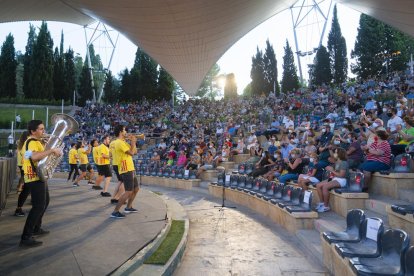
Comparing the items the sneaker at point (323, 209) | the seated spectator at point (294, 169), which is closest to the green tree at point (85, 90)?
the seated spectator at point (294, 169)

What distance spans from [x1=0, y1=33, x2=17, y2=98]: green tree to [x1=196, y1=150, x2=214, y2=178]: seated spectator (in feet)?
127

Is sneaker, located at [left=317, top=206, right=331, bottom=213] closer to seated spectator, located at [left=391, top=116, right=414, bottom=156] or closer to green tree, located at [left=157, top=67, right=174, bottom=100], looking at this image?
seated spectator, located at [left=391, top=116, right=414, bottom=156]

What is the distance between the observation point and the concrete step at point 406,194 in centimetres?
589

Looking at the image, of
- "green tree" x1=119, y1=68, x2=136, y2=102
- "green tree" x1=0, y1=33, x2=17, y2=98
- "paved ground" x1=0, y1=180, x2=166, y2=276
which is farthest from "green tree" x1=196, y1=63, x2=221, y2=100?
"paved ground" x1=0, y1=180, x2=166, y2=276

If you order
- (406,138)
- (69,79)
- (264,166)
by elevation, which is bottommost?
(264,166)

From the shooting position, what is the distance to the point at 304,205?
706 centimetres

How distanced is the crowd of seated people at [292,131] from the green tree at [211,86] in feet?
150

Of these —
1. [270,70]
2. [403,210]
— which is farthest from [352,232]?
[270,70]

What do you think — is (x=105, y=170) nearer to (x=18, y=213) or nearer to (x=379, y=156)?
(x=18, y=213)

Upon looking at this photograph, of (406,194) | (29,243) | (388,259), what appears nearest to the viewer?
(388,259)

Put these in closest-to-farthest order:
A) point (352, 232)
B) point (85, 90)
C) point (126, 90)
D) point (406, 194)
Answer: point (352, 232), point (406, 194), point (85, 90), point (126, 90)

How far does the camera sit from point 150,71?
5291cm

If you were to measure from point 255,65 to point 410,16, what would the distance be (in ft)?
150

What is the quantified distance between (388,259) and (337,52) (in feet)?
177
